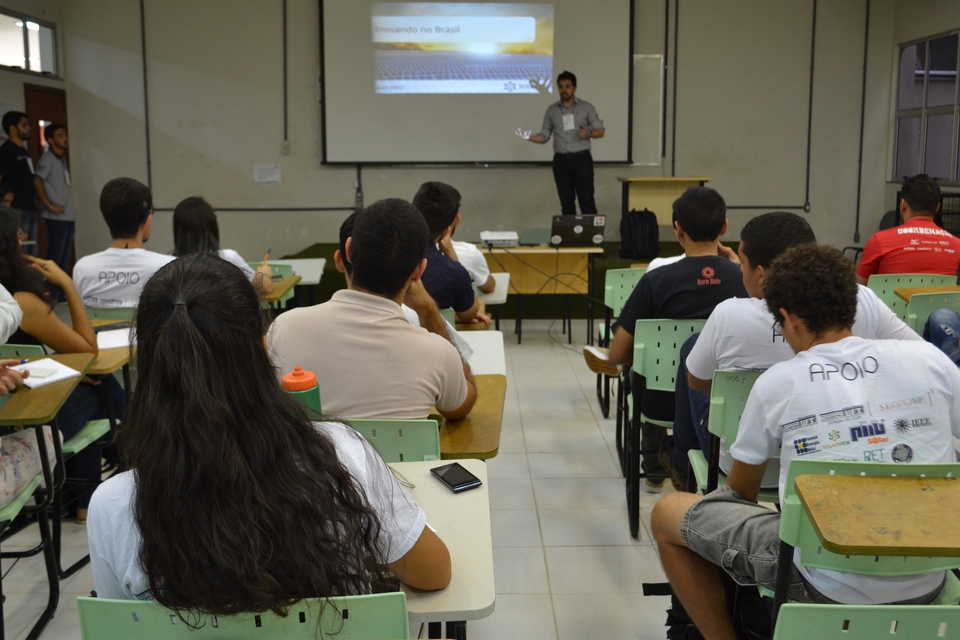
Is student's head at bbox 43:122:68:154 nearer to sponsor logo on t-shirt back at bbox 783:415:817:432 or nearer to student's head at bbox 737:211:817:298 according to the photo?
student's head at bbox 737:211:817:298

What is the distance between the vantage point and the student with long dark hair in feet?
3.44

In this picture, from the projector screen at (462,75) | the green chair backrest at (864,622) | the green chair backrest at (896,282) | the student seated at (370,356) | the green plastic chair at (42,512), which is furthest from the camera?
the projector screen at (462,75)

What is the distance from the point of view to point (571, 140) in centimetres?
749

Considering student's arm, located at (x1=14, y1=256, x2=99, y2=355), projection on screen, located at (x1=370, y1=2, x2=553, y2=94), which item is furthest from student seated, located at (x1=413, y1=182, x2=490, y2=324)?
projection on screen, located at (x1=370, y1=2, x2=553, y2=94)

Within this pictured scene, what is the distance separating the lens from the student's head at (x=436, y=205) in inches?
140

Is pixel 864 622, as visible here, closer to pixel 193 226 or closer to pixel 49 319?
pixel 49 319

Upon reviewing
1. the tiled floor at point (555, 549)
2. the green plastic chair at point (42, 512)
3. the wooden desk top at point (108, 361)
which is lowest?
the tiled floor at point (555, 549)

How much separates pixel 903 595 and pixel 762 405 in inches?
16.9

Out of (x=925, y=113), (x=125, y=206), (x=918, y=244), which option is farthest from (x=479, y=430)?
(x=925, y=113)

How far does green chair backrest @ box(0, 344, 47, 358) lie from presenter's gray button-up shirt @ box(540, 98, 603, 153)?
5409 millimetres

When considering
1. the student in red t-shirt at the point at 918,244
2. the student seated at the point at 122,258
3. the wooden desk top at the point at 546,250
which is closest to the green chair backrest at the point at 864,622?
the student seated at the point at 122,258

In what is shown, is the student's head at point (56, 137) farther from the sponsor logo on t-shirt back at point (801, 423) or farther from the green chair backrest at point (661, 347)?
the sponsor logo on t-shirt back at point (801, 423)

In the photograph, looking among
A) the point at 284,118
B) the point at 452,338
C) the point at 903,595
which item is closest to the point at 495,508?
the point at 452,338

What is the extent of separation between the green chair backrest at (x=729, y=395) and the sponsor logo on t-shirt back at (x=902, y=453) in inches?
20.4
